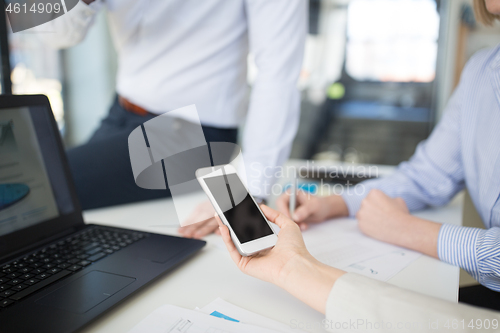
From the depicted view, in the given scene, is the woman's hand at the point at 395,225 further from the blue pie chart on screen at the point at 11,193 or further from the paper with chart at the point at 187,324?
the blue pie chart on screen at the point at 11,193

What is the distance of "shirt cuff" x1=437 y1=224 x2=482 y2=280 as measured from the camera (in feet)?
1.94

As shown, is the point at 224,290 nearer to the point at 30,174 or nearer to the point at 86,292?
the point at 86,292

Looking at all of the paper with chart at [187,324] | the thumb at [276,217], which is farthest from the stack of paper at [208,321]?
the thumb at [276,217]

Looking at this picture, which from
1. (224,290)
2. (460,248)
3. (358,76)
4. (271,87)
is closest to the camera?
(224,290)

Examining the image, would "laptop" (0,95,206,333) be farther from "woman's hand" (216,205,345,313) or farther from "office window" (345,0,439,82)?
"office window" (345,0,439,82)

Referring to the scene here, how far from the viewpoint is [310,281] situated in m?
0.43

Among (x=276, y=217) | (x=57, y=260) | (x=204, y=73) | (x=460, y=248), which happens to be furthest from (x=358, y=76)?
(x=57, y=260)

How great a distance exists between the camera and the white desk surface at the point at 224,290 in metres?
0.43

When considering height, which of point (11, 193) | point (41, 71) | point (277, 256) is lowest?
point (277, 256)

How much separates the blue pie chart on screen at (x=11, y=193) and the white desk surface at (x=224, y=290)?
0.25 meters

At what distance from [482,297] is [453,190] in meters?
0.27

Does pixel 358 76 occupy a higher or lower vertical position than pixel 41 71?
lower

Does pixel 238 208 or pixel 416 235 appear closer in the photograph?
pixel 238 208

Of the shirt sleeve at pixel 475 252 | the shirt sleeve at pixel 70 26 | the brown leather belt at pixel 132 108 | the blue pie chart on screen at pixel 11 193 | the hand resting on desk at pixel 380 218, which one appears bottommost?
the shirt sleeve at pixel 475 252
